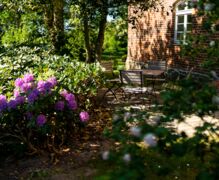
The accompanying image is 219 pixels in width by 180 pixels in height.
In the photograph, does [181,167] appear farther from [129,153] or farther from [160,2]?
[160,2]

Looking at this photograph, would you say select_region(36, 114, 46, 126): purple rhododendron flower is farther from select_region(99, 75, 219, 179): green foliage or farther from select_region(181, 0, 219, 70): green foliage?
select_region(99, 75, 219, 179): green foliage

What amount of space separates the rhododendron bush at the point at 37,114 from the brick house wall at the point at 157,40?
7791mm

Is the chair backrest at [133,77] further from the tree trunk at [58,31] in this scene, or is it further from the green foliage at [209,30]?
the green foliage at [209,30]

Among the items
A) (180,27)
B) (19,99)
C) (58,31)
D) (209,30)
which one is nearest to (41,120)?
(19,99)

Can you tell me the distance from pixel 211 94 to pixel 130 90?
21.8ft

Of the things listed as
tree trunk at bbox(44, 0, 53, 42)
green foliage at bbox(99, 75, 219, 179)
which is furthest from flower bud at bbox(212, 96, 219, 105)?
tree trunk at bbox(44, 0, 53, 42)

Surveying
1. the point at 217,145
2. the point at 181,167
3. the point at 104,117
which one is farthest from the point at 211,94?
the point at 104,117

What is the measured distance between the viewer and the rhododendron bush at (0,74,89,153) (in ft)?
17.8

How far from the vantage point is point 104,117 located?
26.9 ft

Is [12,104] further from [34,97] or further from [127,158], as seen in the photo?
[127,158]

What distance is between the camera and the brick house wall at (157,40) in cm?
1413

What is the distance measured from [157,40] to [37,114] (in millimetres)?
10955

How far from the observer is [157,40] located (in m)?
15.8

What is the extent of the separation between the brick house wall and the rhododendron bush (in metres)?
7.79
